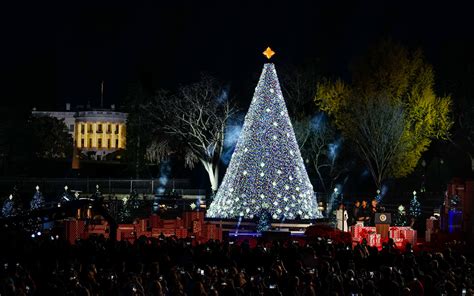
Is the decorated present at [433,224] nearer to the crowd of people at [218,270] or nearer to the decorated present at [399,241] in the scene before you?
the decorated present at [399,241]

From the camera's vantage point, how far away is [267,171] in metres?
41.4

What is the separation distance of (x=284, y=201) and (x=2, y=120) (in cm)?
5331

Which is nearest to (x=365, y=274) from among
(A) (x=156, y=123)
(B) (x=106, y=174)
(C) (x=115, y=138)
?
(A) (x=156, y=123)

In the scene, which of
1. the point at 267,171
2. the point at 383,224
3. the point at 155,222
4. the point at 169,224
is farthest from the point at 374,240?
the point at 155,222

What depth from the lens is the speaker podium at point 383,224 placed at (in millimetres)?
37406

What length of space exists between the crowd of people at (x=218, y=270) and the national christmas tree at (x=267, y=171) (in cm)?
1119

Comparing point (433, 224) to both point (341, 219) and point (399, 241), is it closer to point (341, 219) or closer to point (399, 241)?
point (399, 241)

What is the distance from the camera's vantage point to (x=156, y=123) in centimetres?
7462

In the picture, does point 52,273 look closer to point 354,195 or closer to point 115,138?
point 354,195

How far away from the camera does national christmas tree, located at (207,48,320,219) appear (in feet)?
136

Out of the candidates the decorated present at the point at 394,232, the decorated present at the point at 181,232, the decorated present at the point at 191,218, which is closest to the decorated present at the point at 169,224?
the decorated present at the point at 191,218

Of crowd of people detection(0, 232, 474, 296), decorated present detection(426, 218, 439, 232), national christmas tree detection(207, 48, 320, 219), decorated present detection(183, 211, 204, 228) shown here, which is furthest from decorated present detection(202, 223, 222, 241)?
decorated present detection(426, 218, 439, 232)

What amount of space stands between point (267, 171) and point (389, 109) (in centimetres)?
2191

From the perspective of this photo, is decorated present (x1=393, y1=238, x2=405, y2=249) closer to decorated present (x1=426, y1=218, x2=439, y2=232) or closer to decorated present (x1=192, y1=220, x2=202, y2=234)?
decorated present (x1=426, y1=218, x2=439, y2=232)
